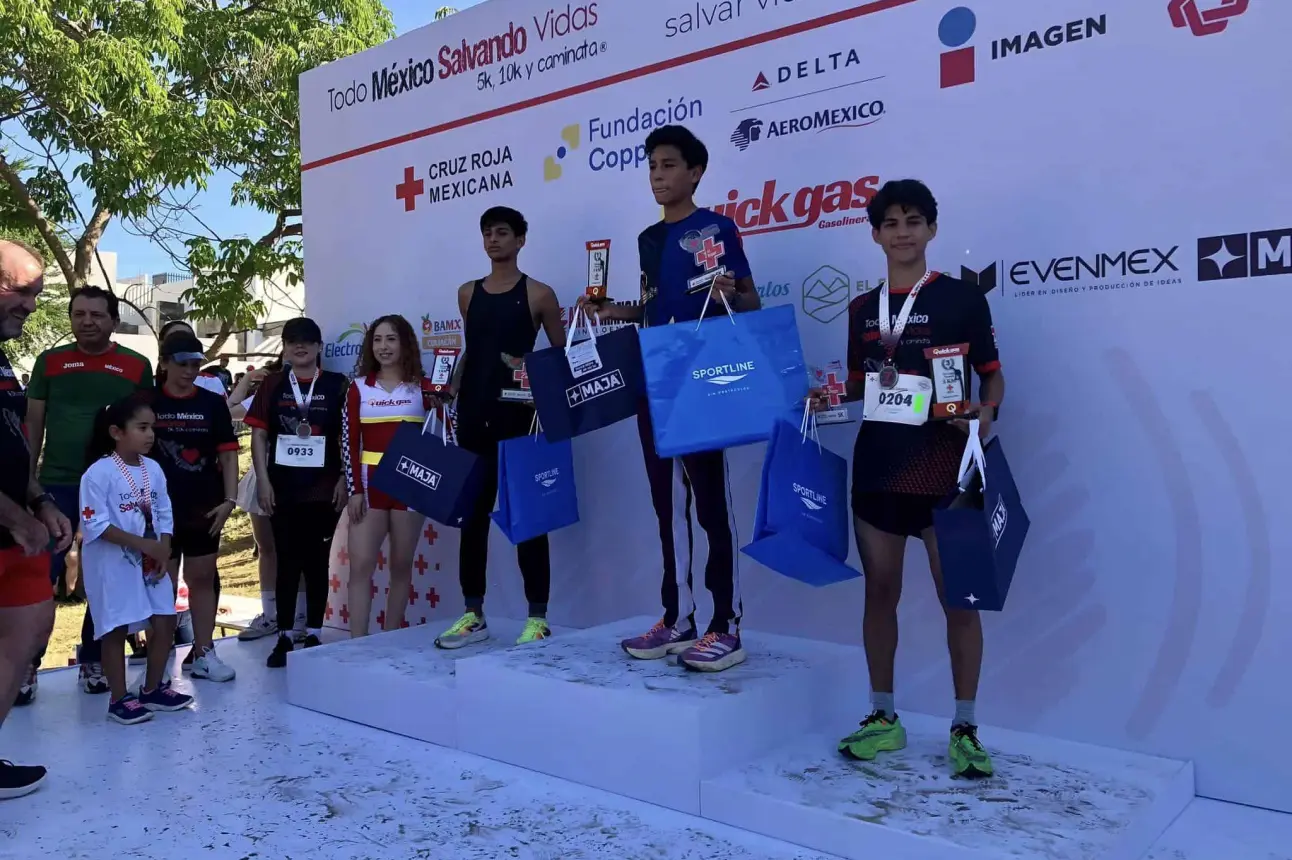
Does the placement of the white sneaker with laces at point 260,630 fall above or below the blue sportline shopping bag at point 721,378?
below

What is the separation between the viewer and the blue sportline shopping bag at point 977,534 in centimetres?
226

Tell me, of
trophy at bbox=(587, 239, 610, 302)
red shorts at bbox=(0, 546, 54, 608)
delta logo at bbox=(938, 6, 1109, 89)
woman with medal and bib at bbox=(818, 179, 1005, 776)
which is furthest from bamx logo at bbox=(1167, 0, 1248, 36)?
red shorts at bbox=(0, 546, 54, 608)

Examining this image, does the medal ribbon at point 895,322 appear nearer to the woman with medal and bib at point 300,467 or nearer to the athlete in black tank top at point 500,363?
the athlete in black tank top at point 500,363

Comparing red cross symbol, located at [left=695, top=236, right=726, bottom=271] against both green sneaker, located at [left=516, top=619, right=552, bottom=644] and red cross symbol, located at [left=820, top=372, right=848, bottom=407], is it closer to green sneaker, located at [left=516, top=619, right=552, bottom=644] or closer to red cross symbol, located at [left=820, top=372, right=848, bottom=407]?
red cross symbol, located at [left=820, top=372, right=848, bottom=407]

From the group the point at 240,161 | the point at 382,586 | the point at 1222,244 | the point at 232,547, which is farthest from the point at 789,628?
the point at 232,547

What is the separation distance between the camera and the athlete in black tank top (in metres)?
3.57

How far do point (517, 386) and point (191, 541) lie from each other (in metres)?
1.30

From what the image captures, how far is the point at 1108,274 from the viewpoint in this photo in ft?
9.00

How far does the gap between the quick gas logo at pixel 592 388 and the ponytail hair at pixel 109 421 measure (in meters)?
1.40

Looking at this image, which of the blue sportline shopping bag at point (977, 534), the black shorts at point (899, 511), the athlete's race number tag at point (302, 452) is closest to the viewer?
the blue sportline shopping bag at point (977, 534)

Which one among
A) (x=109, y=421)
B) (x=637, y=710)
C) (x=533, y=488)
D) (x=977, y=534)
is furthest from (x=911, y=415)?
(x=109, y=421)

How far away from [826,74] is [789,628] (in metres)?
1.80

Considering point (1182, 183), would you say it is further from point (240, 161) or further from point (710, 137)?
point (240, 161)

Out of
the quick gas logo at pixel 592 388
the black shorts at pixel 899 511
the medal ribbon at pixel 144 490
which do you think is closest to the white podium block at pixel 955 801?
the black shorts at pixel 899 511
